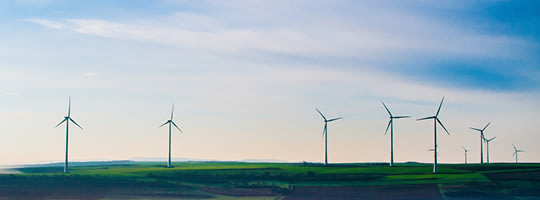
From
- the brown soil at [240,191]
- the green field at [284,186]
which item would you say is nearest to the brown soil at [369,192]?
the green field at [284,186]

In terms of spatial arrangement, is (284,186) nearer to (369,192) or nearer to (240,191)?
(240,191)

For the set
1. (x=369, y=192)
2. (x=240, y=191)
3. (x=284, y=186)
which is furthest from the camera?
(x=284, y=186)

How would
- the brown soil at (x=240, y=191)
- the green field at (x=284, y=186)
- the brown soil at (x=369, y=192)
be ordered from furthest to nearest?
the brown soil at (x=240, y=191) < the green field at (x=284, y=186) < the brown soil at (x=369, y=192)

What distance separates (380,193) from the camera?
9056 cm

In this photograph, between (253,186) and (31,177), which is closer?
(253,186)

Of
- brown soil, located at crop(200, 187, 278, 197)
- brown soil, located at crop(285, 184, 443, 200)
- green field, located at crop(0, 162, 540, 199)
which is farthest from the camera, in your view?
brown soil, located at crop(200, 187, 278, 197)

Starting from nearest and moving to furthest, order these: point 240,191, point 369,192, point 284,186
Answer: point 369,192, point 240,191, point 284,186

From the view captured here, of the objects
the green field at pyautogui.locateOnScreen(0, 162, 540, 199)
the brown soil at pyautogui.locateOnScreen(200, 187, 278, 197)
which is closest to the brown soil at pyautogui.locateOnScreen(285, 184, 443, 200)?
the green field at pyautogui.locateOnScreen(0, 162, 540, 199)

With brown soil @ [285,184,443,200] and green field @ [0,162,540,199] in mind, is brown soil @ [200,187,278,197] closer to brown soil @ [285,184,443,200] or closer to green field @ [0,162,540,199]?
green field @ [0,162,540,199]

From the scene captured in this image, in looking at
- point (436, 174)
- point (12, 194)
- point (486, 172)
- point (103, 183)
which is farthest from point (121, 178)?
point (486, 172)

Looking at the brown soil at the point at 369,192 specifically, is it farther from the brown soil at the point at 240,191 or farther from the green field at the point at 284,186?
the brown soil at the point at 240,191

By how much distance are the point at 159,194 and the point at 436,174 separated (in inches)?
1810

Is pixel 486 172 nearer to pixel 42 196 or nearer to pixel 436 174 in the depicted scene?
pixel 436 174

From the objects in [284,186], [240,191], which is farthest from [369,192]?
[240,191]
